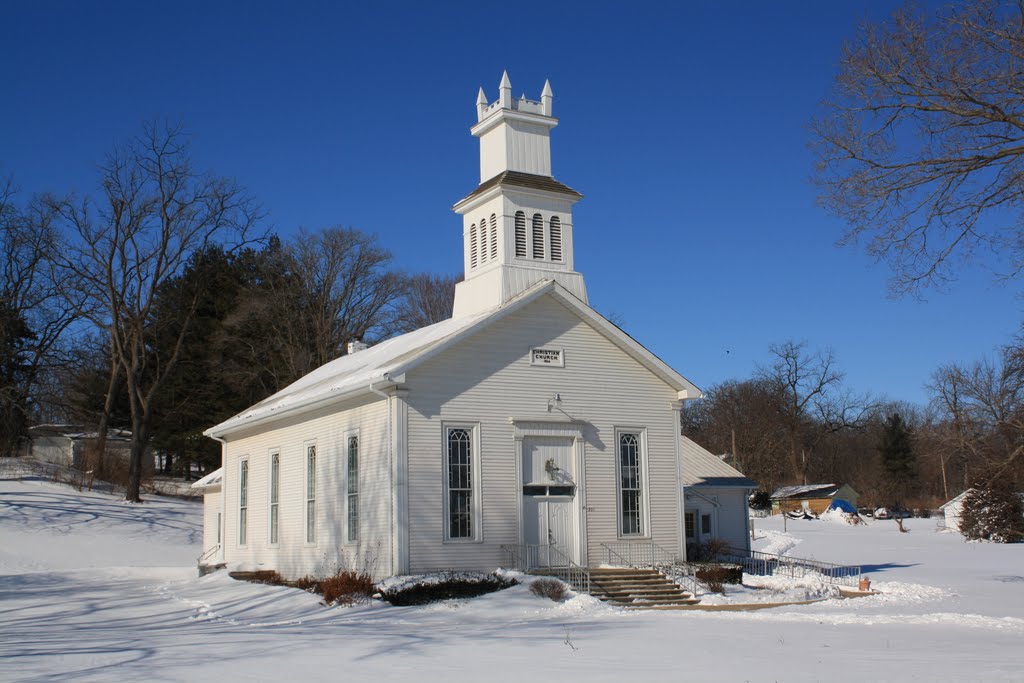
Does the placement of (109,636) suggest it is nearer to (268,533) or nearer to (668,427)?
(268,533)

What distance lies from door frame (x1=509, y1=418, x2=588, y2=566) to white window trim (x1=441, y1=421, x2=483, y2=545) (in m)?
0.89

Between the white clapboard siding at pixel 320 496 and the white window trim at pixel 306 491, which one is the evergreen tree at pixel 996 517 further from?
the white window trim at pixel 306 491

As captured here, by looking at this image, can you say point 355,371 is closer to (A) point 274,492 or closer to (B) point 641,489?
(A) point 274,492

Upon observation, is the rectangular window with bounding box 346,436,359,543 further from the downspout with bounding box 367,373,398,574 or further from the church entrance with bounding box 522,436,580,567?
the church entrance with bounding box 522,436,580,567

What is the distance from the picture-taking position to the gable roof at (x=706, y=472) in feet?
103

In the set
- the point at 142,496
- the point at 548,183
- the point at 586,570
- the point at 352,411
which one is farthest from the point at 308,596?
the point at 142,496

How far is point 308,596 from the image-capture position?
2209 cm

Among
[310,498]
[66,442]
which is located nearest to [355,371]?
[310,498]

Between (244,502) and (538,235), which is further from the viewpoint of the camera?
(244,502)

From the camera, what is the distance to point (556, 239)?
2633 cm

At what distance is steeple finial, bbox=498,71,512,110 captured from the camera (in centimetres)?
2672

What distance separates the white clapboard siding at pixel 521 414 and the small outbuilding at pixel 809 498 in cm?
5436

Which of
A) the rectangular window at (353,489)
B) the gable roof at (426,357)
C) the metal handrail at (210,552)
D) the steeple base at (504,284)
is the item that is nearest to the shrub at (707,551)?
the gable roof at (426,357)

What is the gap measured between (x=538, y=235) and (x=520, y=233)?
488mm
